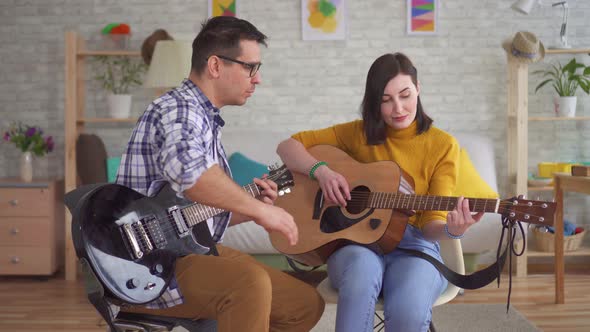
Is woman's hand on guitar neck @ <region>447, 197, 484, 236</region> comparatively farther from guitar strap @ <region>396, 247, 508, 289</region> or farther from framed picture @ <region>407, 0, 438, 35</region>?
framed picture @ <region>407, 0, 438, 35</region>

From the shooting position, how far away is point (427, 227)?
7.20 feet

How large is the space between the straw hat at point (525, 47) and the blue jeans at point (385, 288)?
238 centimetres

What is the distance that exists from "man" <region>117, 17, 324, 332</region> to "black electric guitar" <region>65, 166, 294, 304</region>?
53 mm

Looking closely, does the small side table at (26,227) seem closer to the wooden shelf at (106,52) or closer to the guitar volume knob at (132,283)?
the wooden shelf at (106,52)

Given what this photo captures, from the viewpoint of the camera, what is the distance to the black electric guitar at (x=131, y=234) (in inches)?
65.0

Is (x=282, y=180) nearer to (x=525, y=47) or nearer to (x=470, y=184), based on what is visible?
(x=470, y=184)

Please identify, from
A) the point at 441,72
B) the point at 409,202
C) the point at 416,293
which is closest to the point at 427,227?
the point at 409,202

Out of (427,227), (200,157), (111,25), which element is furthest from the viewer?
(111,25)

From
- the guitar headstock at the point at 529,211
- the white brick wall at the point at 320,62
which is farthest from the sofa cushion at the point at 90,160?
the guitar headstock at the point at 529,211

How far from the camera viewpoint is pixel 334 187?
7.44 ft

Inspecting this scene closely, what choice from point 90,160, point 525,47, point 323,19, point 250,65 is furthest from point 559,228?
point 90,160

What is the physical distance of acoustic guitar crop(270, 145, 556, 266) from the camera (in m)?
2.07

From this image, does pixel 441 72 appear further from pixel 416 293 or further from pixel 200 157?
pixel 200 157

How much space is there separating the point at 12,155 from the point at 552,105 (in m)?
3.69
